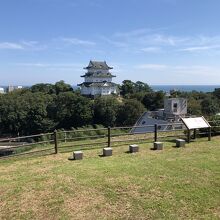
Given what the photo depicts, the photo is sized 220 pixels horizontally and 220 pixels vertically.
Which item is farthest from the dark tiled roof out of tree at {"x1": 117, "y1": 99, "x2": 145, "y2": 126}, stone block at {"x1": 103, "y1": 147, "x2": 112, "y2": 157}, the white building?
stone block at {"x1": 103, "y1": 147, "x2": 112, "y2": 157}

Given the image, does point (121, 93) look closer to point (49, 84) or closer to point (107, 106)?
point (49, 84)

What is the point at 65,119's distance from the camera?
6862cm

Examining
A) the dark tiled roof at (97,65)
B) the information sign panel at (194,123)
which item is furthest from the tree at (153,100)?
the information sign panel at (194,123)

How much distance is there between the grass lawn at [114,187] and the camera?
24.8ft

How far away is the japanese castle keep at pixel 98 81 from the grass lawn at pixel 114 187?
257ft

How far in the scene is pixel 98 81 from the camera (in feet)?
308

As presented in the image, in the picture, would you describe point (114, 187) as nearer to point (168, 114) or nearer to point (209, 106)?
point (168, 114)

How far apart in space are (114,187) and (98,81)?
3367 inches

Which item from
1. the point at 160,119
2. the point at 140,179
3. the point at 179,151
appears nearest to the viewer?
the point at 140,179

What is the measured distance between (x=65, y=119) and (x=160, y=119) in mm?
27099

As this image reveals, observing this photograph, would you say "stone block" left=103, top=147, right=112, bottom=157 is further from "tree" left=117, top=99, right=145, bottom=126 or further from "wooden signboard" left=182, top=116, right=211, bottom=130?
"tree" left=117, top=99, right=145, bottom=126

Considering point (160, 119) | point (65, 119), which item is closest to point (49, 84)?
point (65, 119)

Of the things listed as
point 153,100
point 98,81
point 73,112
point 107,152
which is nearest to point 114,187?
point 107,152

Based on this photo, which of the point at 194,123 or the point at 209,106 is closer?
the point at 194,123
